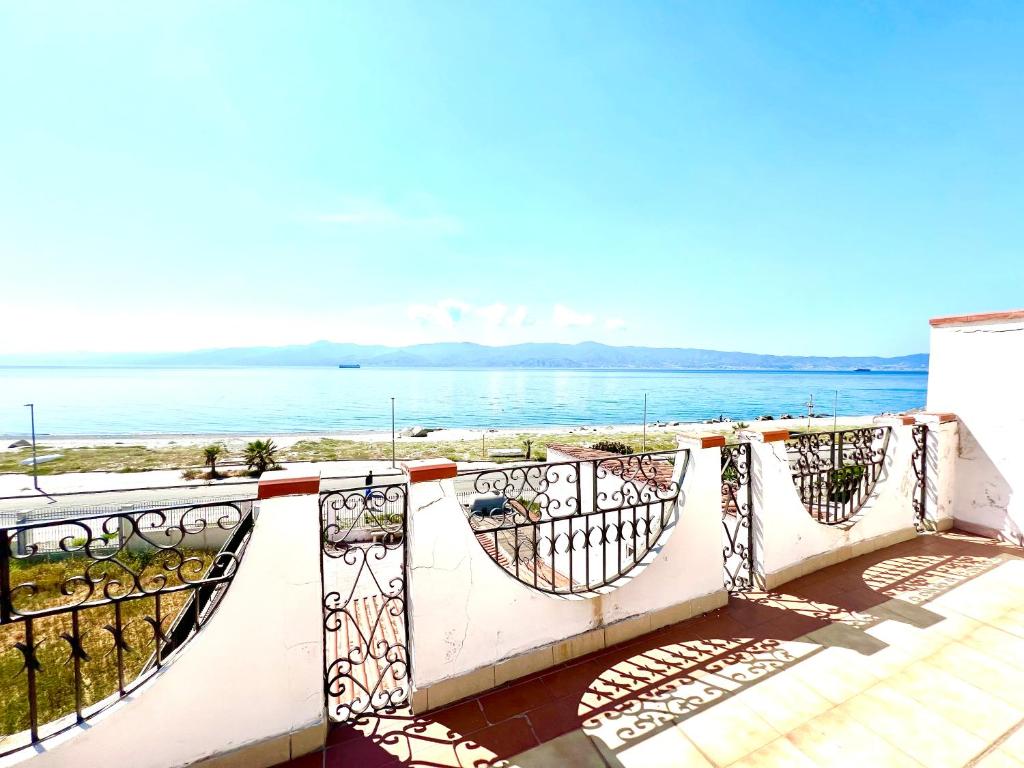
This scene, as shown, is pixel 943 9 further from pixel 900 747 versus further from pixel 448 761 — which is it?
pixel 448 761

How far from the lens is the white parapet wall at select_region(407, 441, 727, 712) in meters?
2.40

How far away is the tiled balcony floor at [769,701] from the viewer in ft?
6.82

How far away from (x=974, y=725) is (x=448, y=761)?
2625 millimetres

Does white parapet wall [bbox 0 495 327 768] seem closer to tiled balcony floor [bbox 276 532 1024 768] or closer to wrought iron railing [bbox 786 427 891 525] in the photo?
tiled balcony floor [bbox 276 532 1024 768]

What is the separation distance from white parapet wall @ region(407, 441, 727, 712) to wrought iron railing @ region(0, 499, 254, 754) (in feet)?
3.18

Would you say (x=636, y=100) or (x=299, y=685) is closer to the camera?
(x=299, y=685)

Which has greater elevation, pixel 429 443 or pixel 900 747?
pixel 900 747

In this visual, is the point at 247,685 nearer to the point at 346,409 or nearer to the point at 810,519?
the point at 810,519

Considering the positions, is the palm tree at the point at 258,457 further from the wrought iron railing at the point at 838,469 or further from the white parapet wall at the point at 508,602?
the wrought iron railing at the point at 838,469

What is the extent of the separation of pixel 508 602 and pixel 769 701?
1521 mm

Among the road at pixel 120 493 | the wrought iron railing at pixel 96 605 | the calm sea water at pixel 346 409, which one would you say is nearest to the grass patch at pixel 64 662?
the wrought iron railing at pixel 96 605

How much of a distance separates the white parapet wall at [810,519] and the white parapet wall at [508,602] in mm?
553

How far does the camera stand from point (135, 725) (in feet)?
6.20

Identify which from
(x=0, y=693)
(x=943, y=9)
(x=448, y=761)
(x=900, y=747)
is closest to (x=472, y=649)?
(x=448, y=761)
